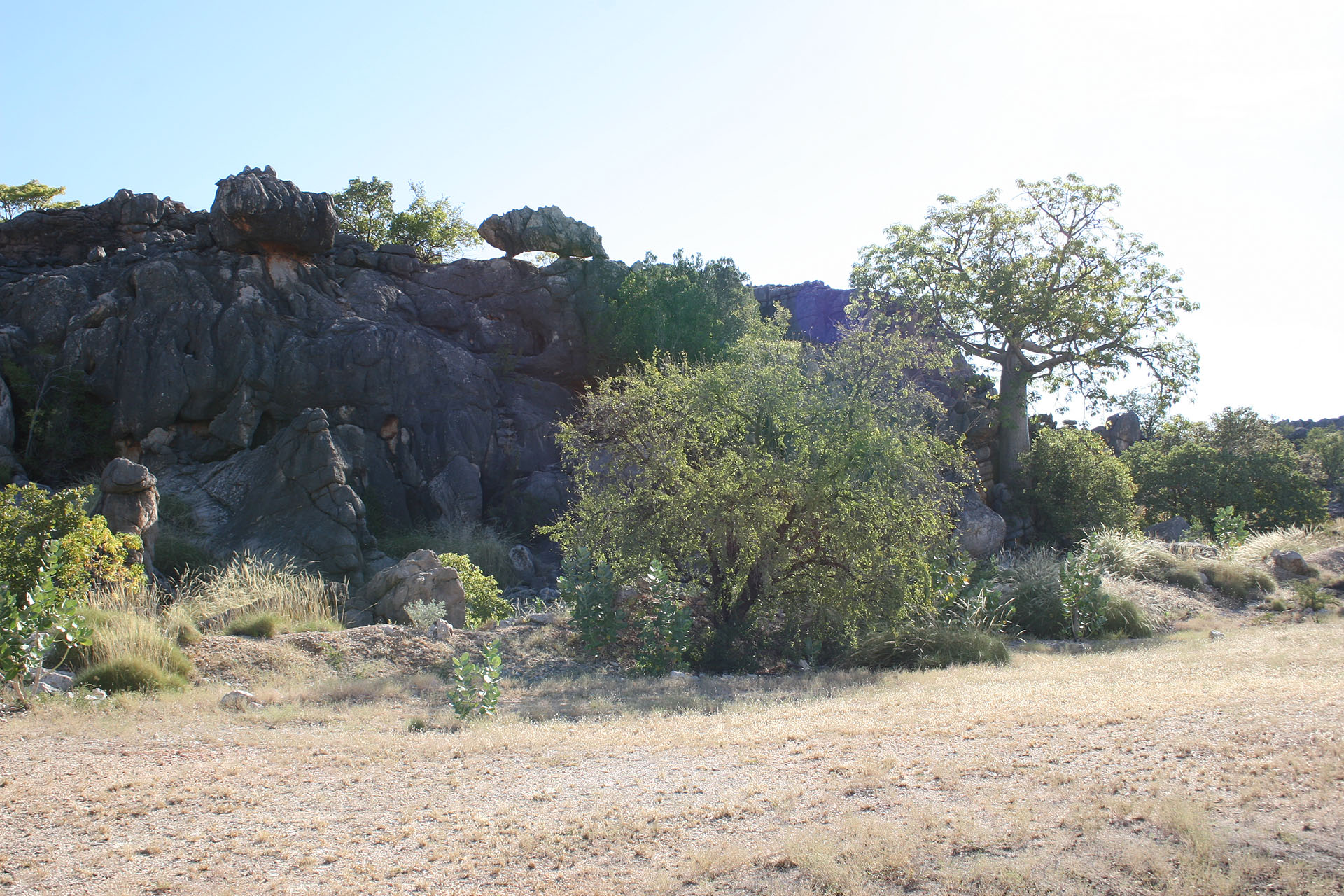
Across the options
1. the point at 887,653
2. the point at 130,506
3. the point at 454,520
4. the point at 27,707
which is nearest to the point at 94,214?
the point at 454,520

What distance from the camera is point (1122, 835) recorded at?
3.88 metres

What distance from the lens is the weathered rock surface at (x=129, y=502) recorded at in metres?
13.7

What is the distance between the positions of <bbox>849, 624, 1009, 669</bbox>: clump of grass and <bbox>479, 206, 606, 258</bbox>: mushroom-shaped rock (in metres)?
26.1

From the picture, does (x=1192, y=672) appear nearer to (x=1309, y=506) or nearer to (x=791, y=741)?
(x=791, y=741)

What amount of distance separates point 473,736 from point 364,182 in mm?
39445

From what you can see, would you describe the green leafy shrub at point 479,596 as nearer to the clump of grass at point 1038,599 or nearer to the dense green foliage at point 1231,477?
the clump of grass at point 1038,599

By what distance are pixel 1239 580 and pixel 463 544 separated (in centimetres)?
1656

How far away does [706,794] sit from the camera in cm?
478

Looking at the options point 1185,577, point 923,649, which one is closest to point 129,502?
point 923,649

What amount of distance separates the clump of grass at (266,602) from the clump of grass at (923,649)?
270 inches

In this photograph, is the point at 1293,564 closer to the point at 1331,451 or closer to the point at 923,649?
the point at 923,649

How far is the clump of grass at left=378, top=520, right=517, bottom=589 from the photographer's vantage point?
21.6m

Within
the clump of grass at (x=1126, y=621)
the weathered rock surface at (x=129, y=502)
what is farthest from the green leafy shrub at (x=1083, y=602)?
the weathered rock surface at (x=129, y=502)

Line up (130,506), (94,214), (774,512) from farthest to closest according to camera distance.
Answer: (94,214), (130,506), (774,512)
